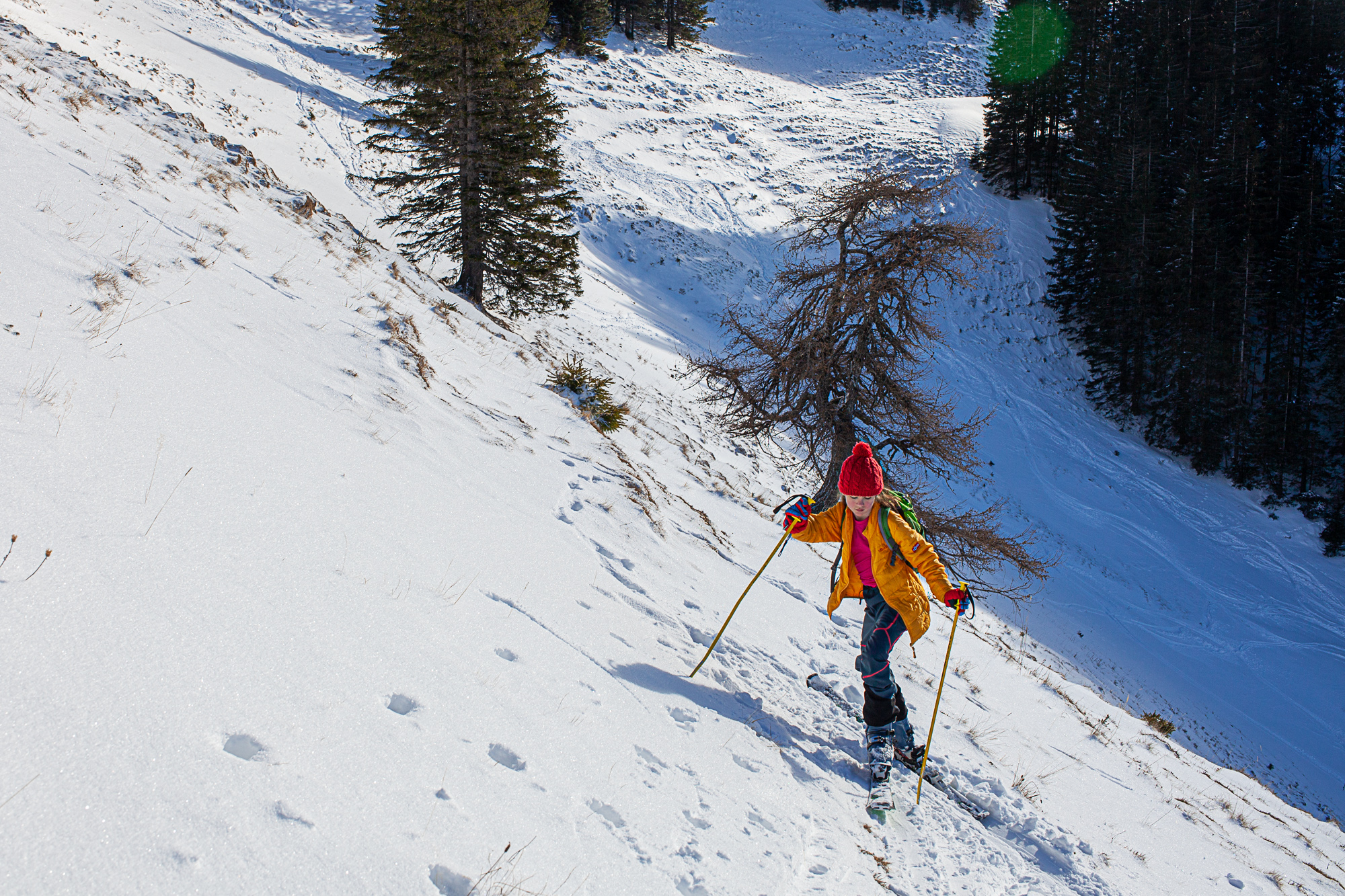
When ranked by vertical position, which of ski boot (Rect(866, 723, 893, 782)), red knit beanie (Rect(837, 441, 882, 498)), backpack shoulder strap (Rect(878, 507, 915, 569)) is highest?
red knit beanie (Rect(837, 441, 882, 498))

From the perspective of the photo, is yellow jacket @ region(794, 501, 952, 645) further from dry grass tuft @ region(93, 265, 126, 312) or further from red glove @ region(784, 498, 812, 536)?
dry grass tuft @ region(93, 265, 126, 312)

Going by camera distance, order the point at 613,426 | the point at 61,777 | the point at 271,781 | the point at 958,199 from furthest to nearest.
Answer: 1. the point at 958,199
2. the point at 613,426
3. the point at 271,781
4. the point at 61,777

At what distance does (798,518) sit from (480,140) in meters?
13.5

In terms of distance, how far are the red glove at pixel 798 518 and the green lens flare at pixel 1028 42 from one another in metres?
45.9

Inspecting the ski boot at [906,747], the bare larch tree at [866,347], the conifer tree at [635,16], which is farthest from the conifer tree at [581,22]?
the ski boot at [906,747]

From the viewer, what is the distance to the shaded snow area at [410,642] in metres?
2.12

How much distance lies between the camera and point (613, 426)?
10914 millimetres

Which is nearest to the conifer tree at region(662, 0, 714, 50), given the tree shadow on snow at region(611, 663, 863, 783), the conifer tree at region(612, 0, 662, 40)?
the conifer tree at region(612, 0, 662, 40)

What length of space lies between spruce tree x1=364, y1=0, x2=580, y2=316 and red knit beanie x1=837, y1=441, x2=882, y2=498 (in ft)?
40.2

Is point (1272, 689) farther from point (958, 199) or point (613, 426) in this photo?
point (958, 199)

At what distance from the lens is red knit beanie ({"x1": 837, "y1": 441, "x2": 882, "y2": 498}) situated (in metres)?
4.55

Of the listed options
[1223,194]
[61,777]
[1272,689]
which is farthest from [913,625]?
[1223,194]

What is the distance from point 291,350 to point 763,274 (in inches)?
1077

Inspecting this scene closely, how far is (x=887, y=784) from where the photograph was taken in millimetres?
4277
